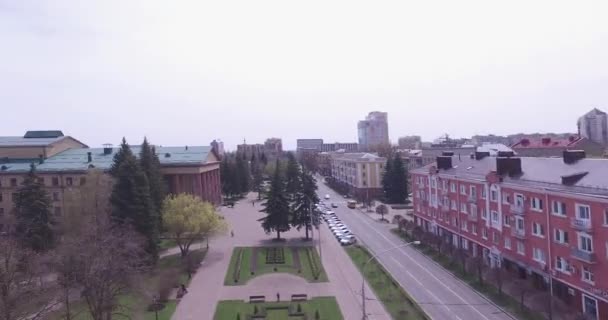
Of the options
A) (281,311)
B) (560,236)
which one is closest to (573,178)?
(560,236)

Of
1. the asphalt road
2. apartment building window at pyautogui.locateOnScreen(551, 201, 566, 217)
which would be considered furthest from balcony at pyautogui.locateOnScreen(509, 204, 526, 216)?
the asphalt road

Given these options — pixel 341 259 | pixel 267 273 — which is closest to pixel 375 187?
pixel 341 259

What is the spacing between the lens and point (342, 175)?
11312 cm

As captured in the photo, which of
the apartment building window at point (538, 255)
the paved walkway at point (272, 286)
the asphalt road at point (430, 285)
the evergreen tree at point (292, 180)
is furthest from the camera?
the evergreen tree at point (292, 180)

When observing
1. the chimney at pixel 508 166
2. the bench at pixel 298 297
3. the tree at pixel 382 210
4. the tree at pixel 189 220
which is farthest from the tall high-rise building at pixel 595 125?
the bench at pixel 298 297

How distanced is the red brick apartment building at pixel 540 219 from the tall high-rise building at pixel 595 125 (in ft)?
265

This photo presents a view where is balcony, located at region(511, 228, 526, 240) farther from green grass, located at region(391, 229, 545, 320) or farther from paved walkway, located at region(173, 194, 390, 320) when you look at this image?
paved walkway, located at region(173, 194, 390, 320)

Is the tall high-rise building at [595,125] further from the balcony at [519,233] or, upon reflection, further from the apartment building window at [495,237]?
the balcony at [519,233]

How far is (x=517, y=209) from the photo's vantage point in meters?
35.4

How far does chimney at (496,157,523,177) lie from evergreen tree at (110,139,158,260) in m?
30.7

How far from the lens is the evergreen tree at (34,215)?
42844 mm

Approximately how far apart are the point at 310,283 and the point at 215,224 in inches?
554

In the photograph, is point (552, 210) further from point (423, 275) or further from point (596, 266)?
point (423, 275)

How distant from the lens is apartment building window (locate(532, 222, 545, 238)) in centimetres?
3288
